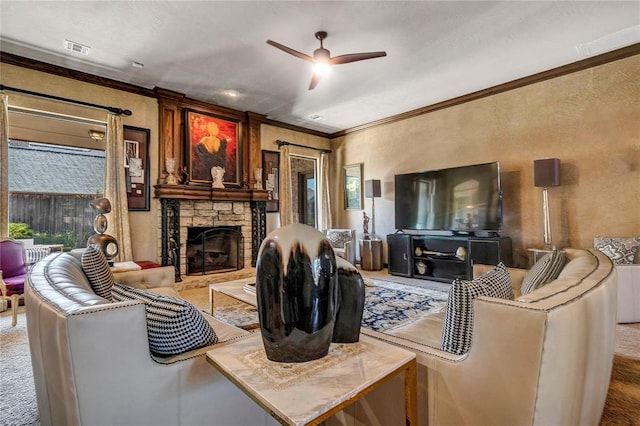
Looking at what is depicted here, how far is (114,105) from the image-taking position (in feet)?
13.6

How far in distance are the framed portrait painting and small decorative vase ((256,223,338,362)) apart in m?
4.26

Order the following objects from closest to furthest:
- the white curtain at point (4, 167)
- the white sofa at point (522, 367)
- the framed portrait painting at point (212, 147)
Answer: the white sofa at point (522, 367) < the white curtain at point (4, 167) < the framed portrait painting at point (212, 147)

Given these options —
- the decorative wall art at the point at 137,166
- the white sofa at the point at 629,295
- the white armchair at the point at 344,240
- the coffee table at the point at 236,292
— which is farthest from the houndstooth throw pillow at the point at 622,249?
the decorative wall art at the point at 137,166

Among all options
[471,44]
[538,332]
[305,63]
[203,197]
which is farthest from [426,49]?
[203,197]

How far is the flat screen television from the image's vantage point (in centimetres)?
423

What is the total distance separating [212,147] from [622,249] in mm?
5412

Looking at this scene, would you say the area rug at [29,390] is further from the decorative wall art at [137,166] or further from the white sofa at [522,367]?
the decorative wall art at [137,166]

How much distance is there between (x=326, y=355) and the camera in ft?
3.44

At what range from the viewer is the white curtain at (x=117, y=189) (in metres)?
4.01

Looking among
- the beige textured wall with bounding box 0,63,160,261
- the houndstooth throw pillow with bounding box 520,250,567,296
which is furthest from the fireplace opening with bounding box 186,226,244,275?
the houndstooth throw pillow with bounding box 520,250,567,296

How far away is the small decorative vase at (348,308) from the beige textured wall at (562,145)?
396cm

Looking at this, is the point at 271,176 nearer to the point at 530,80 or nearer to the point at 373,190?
the point at 373,190

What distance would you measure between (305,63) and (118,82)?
256cm

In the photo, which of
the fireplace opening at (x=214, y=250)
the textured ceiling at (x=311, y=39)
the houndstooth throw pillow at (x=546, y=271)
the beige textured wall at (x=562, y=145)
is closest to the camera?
the houndstooth throw pillow at (x=546, y=271)
